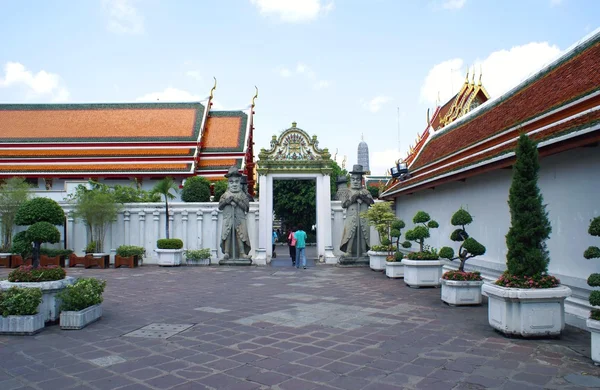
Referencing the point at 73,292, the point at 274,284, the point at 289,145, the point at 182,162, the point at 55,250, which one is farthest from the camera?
the point at 182,162

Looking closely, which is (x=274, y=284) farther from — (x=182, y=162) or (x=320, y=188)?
(x=182, y=162)

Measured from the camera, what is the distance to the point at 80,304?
6961 millimetres

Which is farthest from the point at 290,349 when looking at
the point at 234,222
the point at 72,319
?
the point at 234,222

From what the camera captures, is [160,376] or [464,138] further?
[464,138]

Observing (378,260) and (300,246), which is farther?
(300,246)

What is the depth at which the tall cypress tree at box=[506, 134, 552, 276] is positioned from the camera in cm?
616

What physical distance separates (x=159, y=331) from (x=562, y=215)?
6.60 m

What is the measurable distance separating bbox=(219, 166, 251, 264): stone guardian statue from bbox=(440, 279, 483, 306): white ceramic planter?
9.83 meters

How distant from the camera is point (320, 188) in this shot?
720 inches

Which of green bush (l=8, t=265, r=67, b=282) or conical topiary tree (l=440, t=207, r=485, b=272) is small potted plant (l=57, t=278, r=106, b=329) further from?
conical topiary tree (l=440, t=207, r=485, b=272)

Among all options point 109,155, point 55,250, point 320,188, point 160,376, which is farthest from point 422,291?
point 109,155

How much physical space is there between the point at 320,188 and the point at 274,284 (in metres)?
7.22

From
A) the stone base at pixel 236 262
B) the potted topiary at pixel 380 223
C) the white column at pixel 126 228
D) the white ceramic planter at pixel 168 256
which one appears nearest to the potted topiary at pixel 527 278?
the potted topiary at pixel 380 223

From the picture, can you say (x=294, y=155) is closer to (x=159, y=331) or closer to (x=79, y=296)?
(x=79, y=296)
